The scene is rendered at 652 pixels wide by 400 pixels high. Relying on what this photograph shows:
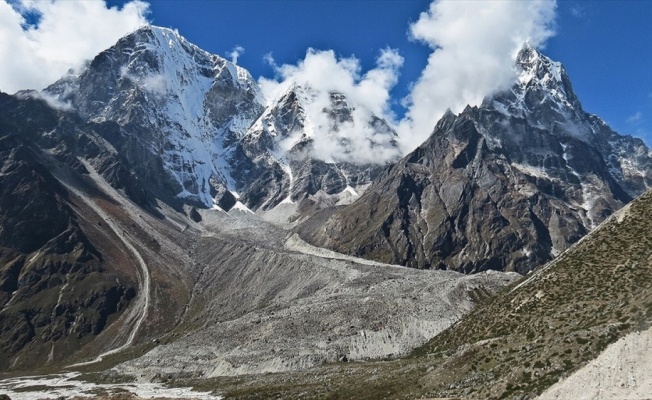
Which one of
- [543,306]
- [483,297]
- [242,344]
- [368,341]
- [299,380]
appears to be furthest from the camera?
[483,297]

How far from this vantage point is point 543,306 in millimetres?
86312

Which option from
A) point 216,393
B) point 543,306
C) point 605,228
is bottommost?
point 216,393

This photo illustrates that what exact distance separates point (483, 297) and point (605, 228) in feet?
300

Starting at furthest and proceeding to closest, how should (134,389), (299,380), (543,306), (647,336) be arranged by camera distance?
(134,389) → (299,380) → (543,306) → (647,336)

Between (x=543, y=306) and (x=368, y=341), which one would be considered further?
(x=368, y=341)

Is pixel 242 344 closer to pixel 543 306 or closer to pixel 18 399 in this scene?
pixel 18 399

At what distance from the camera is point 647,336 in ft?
186

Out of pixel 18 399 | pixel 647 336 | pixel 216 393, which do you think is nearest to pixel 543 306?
pixel 647 336

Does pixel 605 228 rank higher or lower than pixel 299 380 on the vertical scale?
higher

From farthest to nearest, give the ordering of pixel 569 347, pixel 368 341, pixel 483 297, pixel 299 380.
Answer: pixel 483 297 → pixel 368 341 → pixel 299 380 → pixel 569 347

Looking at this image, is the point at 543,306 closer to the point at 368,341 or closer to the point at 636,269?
the point at 636,269

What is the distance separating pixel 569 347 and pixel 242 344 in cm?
11641

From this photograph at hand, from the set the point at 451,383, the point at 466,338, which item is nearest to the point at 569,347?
the point at 451,383

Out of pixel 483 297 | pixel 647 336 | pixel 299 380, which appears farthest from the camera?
pixel 483 297
